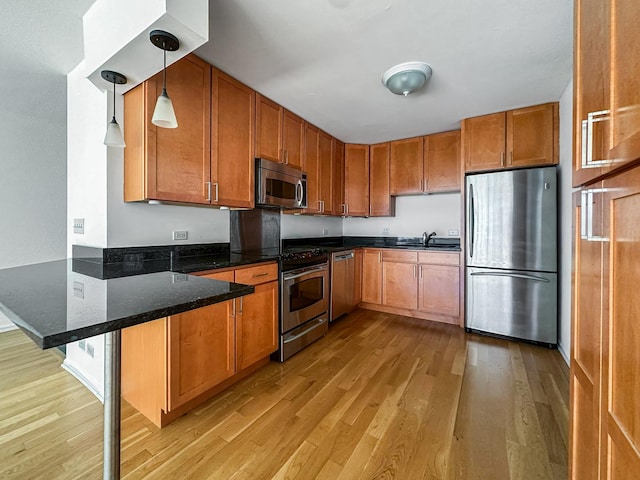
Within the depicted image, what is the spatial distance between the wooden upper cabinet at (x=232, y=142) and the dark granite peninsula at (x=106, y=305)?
3.84 ft

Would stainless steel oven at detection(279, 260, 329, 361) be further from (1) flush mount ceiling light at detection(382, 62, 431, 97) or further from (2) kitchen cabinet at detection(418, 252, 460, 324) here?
(1) flush mount ceiling light at detection(382, 62, 431, 97)

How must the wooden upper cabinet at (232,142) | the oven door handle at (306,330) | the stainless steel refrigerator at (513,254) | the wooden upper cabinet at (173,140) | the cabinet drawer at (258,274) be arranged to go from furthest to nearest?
the stainless steel refrigerator at (513,254) → the oven door handle at (306,330) → the wooden upper cabinet at (232,142) → the cabinet drawer at (258,274) → the wooden upper cabinet at (173,140)

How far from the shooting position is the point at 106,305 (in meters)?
0.81

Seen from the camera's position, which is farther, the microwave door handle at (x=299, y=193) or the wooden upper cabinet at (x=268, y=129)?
the microwave door handle at (x=299, y=193)

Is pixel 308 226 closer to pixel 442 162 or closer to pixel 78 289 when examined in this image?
pixel 442 162

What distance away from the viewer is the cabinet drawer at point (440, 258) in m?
3.19

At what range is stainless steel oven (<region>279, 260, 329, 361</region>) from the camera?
2430 millimetres

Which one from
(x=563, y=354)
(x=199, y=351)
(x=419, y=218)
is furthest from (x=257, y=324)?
(x=419, y=218)

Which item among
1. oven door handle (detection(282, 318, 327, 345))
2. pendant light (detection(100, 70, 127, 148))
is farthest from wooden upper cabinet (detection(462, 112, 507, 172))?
pendant light (detection(100, 70, 127, 148))

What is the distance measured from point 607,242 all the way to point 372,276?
10.1 ft

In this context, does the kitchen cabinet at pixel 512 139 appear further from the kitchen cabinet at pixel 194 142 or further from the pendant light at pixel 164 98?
the pendant light at pixel 164 98

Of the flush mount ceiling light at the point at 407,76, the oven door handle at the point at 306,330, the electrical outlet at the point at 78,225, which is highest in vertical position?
the flush mount ceiling light at the point at 407,76

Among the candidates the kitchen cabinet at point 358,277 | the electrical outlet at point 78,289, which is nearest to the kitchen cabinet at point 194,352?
the electrical outlet at point 78,289

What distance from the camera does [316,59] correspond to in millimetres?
1998
